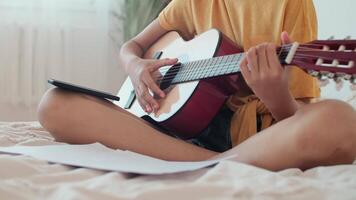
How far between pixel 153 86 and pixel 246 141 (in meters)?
0.40

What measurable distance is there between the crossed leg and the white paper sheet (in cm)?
9

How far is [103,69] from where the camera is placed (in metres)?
2.38

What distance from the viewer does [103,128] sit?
0.99 m

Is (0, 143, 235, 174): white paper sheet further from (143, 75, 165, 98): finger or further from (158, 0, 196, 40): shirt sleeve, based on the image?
(158, 0, 196, 40): shirt sleeve

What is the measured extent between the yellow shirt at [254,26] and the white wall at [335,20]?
37 cm

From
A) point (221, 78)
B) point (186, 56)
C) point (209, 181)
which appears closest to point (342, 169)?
point (209, 181)

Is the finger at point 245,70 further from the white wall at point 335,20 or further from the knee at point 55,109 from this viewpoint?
the white wall at point 335,20

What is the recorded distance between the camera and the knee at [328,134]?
754 millimetres

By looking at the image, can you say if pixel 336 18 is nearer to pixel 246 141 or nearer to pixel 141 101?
pixel 141 101

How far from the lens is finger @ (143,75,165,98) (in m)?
1.21

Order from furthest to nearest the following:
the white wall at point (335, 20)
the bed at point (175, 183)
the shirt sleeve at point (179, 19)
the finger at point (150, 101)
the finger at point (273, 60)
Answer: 1. the white wall at point (335, 20)
2. the shirt sleeve at point (179, 19)
3. the finger at point (150, 101)
4. the finger at point (273, 60)
5. the bed at point (175, 183)

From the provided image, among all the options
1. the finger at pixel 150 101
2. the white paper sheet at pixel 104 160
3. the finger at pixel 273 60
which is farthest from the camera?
the finger at pixel 150 101

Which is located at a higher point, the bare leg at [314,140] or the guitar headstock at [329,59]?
the guitar headstock at [329,59]

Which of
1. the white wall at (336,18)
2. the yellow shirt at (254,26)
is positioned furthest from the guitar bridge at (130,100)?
the white wall at (336,18)
